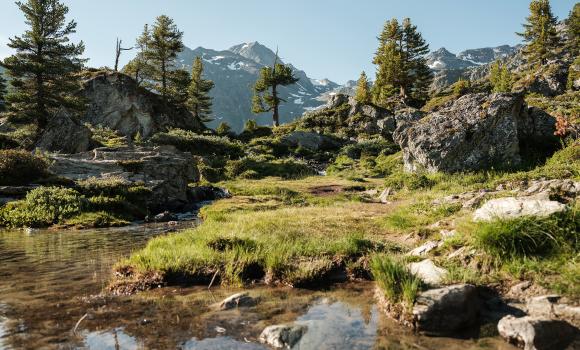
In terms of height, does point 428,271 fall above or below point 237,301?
above

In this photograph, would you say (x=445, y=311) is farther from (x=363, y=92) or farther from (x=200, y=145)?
(x=363, y=92)

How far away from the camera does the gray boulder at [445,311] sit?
245 inches

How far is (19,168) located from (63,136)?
53.2ft

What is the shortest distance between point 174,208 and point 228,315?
66.7 feet

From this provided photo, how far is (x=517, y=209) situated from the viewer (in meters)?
8.70

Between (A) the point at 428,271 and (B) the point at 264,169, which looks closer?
(A) the point at 428,271

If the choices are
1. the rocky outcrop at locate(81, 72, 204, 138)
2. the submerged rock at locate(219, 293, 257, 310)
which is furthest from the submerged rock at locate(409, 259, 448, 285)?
the rocky outcrop at locate(81, 72, 204, 138)

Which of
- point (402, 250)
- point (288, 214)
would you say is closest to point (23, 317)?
point (402, 250)

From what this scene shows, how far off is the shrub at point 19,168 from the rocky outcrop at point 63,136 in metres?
15.0

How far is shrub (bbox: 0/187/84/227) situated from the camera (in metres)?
20.1

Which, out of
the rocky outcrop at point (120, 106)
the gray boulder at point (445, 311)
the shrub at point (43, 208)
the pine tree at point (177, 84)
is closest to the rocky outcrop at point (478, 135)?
the gray boulder at point (445, 311)

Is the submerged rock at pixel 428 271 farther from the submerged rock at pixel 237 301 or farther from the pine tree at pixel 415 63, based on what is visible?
the pine tree at pixel 415 63

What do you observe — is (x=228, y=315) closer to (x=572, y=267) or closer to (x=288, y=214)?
(x=572, y=267)

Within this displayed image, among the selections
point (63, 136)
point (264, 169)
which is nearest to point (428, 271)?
point (264, 169)
